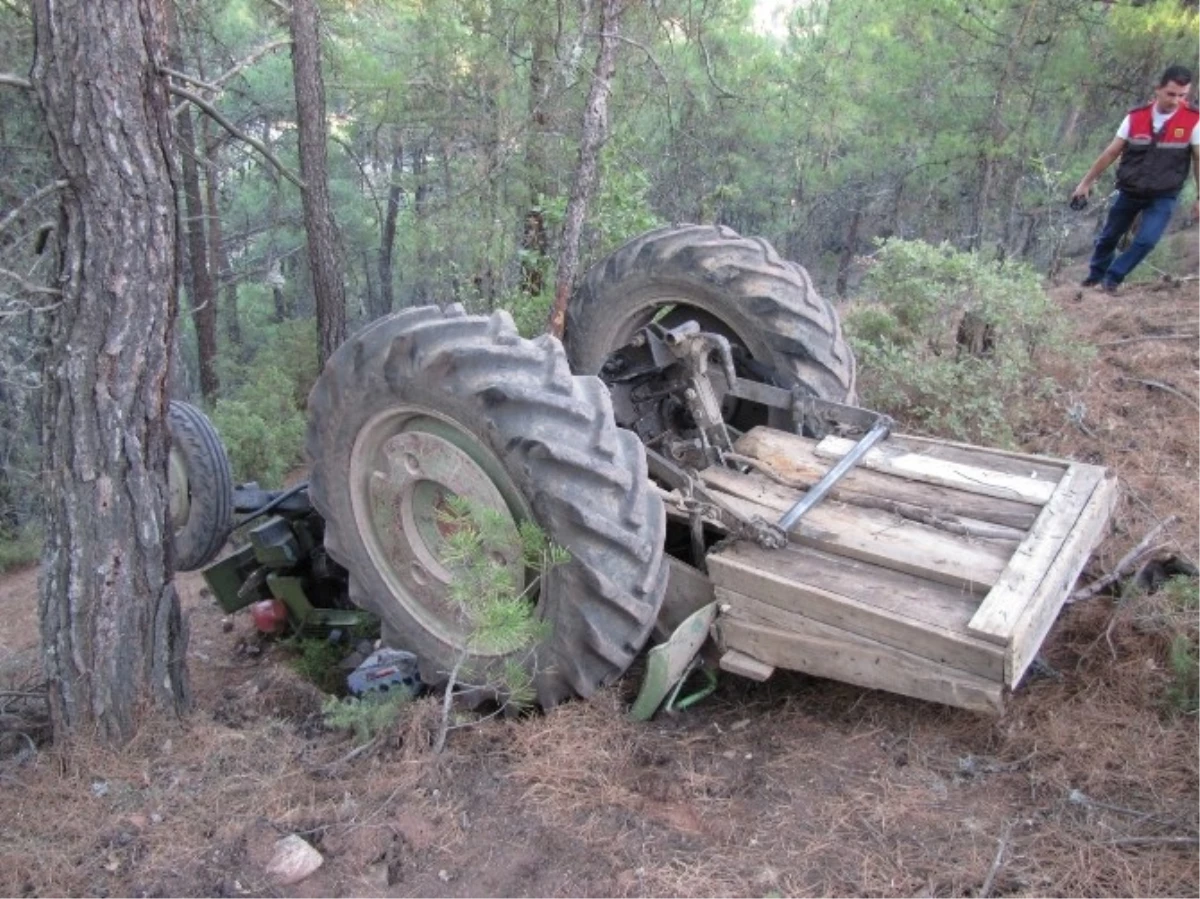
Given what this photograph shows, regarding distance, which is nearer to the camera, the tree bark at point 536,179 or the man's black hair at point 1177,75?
the man's black hair at point 1177,75

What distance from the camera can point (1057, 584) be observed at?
2654mm

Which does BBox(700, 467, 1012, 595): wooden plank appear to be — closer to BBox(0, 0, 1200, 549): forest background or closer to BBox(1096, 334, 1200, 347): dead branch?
BBox(0, 0, 1200, 549): forest background

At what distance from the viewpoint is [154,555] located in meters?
3.04

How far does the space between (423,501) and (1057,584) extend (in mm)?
2197

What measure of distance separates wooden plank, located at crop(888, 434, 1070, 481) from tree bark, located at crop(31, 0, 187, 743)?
9.14 feet

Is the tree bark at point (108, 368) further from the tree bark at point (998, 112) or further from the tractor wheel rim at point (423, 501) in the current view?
the tree bark at point (998, 112)

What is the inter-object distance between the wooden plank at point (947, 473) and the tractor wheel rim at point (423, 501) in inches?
54.0

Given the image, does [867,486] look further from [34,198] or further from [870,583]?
[34,198]

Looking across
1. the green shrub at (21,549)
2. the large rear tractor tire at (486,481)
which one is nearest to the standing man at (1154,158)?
the large rear tractor tire at (486,481)

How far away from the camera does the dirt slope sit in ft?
7.55

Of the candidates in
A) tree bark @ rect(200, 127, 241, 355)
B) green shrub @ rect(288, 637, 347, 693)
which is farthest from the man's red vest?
tree bark @ rect(200, 127, 241, 355)

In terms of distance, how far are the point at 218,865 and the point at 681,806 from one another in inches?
50.0

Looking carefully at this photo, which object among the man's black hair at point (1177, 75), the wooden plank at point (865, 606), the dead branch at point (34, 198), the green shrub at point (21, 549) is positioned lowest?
the green shrub at point (21, 549)

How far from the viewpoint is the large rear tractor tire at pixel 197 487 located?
4164 millimetres
